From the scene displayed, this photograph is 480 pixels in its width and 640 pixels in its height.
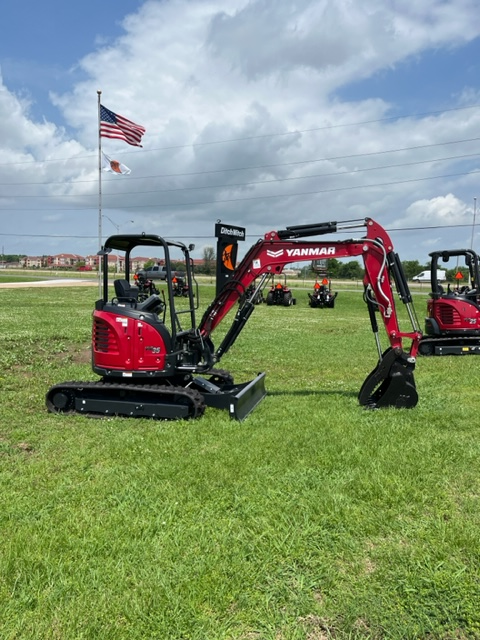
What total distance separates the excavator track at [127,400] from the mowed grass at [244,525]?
0.79ft

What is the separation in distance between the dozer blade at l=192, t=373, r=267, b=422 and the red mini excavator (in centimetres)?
2

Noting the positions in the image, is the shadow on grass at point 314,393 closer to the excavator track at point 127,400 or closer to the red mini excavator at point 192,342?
the red mini excavator at point 192,342

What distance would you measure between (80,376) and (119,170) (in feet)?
63.2

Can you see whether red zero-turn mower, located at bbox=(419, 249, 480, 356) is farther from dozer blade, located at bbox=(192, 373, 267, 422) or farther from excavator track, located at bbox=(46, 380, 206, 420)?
excavator track, located at bbox=(46, 380, 206, 420)

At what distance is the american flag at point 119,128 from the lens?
25.1 meters

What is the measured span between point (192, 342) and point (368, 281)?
110 inches

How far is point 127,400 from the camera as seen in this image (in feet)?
24.4

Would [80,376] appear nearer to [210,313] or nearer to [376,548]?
[210,313]

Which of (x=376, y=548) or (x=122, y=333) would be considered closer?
(x=376, y=548)

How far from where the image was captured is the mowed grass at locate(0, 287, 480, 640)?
10.2 feet

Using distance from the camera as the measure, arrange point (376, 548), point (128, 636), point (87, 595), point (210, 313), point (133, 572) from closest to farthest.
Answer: point (128, 636) < point (87, 595) < point (133, 572) < point (376, 548) < point (210, 313)

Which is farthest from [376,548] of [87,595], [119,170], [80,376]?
[119,170]

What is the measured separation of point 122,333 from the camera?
296 inches

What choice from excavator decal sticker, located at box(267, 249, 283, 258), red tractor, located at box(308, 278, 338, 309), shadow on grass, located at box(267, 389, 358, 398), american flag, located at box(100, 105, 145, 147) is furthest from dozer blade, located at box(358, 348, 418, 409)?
red tractor, located at box(308, 278, 338, 309)
